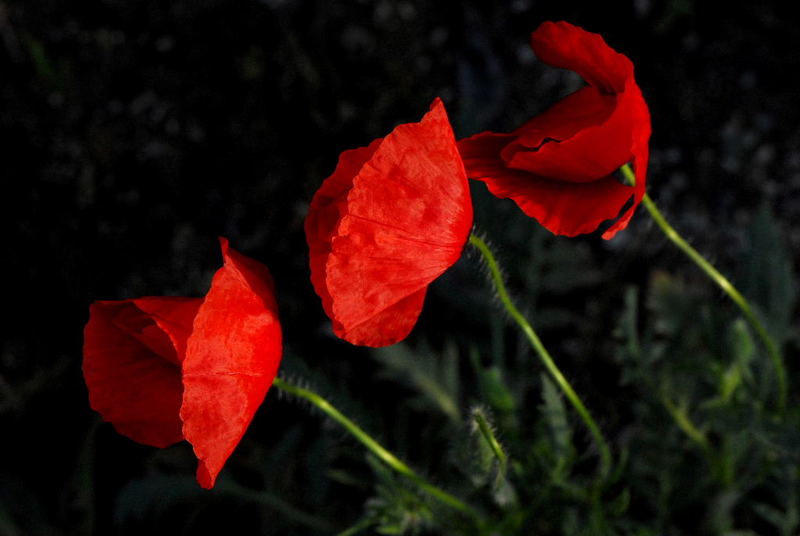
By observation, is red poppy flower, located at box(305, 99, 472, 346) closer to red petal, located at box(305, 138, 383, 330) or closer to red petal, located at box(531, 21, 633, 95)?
red petal, located at box(305, 138, 383, 330)

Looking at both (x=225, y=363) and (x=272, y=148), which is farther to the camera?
(x=272, y=148)

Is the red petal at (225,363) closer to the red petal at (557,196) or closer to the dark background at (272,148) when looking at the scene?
the red petal at (557,196)

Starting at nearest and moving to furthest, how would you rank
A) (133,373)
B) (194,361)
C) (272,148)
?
(194,361), (133,373), (272,148)

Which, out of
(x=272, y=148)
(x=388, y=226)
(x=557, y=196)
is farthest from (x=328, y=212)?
(x=272, y=148)

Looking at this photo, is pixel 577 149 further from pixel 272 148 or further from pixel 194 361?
pixel 272 148

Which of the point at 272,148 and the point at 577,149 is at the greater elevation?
the point at 577,149
